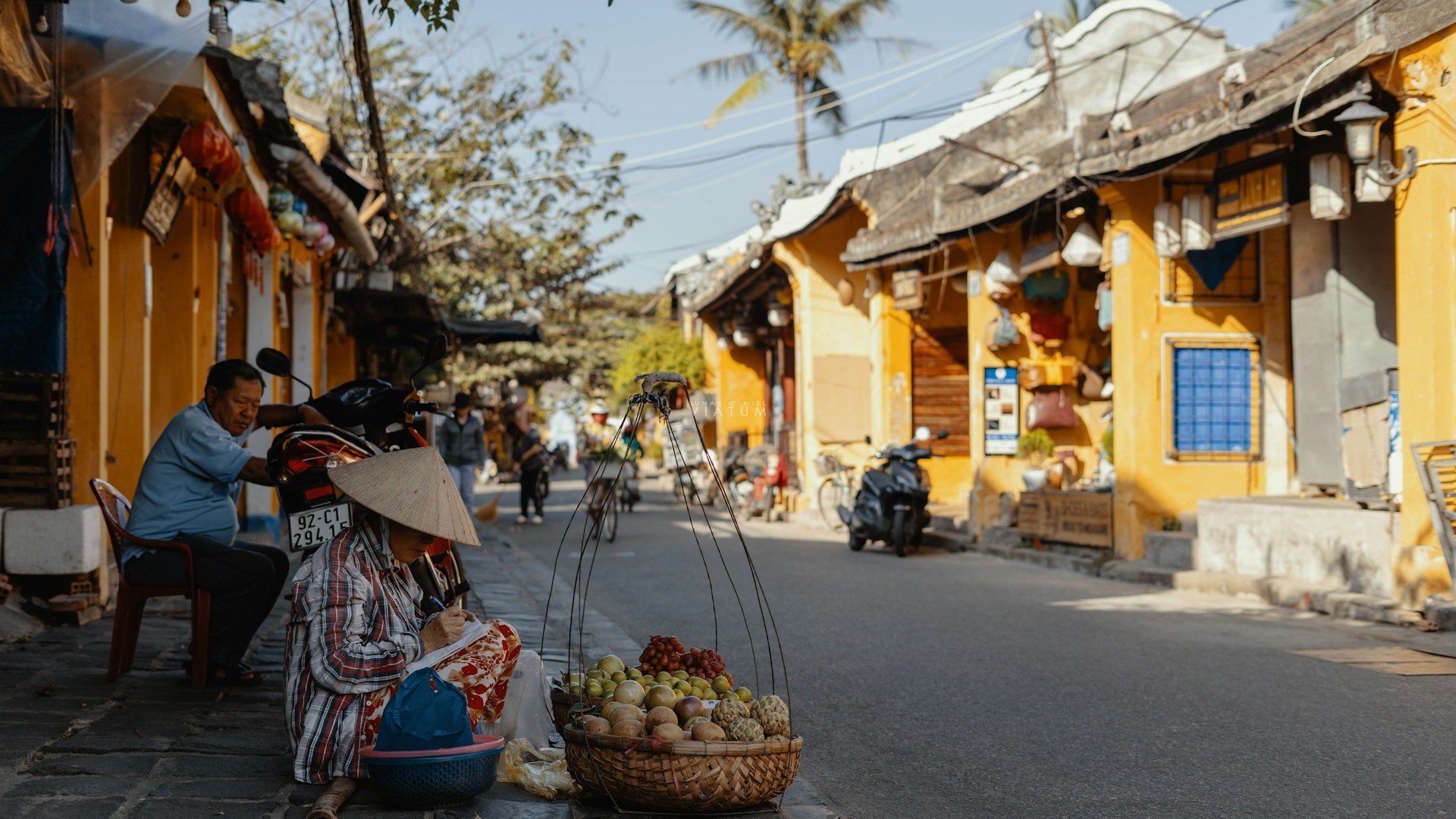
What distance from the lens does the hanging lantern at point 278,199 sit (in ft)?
44.9

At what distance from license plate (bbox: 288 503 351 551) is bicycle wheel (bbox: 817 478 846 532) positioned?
14.8 metres

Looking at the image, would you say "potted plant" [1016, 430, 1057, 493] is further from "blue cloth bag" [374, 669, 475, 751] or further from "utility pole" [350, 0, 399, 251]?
"blue cloth bag" [374, 669, 475, 751]

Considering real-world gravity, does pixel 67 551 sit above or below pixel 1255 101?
below

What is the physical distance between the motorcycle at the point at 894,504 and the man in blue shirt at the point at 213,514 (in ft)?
33.7

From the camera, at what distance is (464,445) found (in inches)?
623

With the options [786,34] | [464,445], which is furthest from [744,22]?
[464,445]

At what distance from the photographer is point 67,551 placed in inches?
313

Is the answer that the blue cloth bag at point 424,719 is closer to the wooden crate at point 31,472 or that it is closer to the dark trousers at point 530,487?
the wooden crate at point 31,472

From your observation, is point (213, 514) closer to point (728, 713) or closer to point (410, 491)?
point (410, 491)

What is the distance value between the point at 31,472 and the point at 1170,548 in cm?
977

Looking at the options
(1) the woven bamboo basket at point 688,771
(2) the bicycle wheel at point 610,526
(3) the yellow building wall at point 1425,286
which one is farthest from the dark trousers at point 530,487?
(1) the woven bamboo basket at point 688,771

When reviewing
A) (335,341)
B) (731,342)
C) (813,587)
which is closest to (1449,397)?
(813,587)

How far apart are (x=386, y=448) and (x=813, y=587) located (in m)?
6.18

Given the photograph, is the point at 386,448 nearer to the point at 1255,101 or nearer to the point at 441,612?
the point at 441,612
